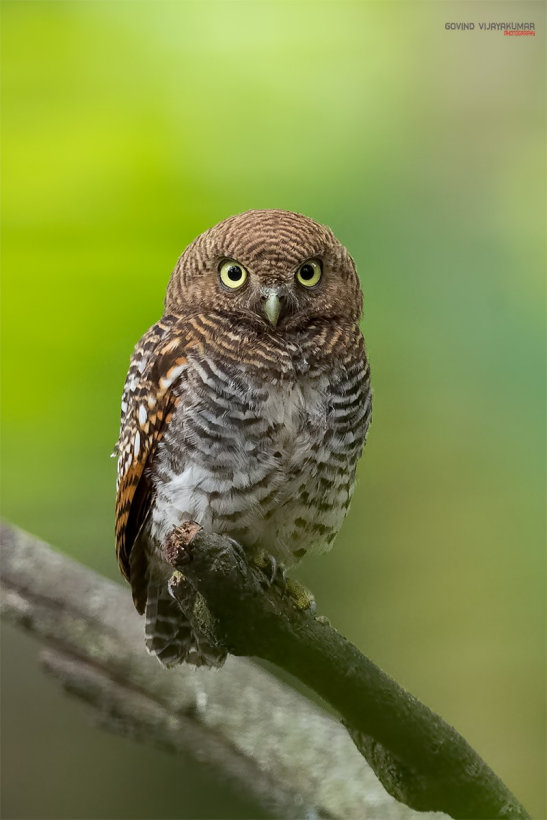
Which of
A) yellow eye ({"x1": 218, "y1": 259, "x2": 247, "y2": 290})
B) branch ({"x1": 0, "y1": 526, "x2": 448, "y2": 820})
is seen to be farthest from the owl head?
branch ({"x1": 0, "y1": 526, "x2": 448, "y2": 820})

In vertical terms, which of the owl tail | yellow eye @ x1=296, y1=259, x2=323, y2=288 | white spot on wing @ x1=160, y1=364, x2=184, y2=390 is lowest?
the owl tail

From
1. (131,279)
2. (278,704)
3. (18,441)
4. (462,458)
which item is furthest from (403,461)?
(18,441)

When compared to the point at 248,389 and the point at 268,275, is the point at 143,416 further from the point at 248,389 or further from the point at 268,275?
the point at 268,275

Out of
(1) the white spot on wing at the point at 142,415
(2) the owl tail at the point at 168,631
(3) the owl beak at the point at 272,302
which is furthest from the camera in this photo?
(2) the owl tail at the point at 168,631

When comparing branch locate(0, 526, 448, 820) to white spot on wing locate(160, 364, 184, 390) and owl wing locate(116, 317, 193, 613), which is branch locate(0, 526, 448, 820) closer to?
owl wing locate(116, 317, 193, 613)

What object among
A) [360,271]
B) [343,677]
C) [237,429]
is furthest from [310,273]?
[343,677]

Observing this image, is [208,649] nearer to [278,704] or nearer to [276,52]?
[278,704]

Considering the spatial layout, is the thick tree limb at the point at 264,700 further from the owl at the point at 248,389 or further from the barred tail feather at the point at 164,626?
the barred tail feather at the point at 164,626

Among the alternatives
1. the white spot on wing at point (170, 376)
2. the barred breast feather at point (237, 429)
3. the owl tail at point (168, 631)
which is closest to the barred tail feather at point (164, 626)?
the owl tail at point (168, 631)
